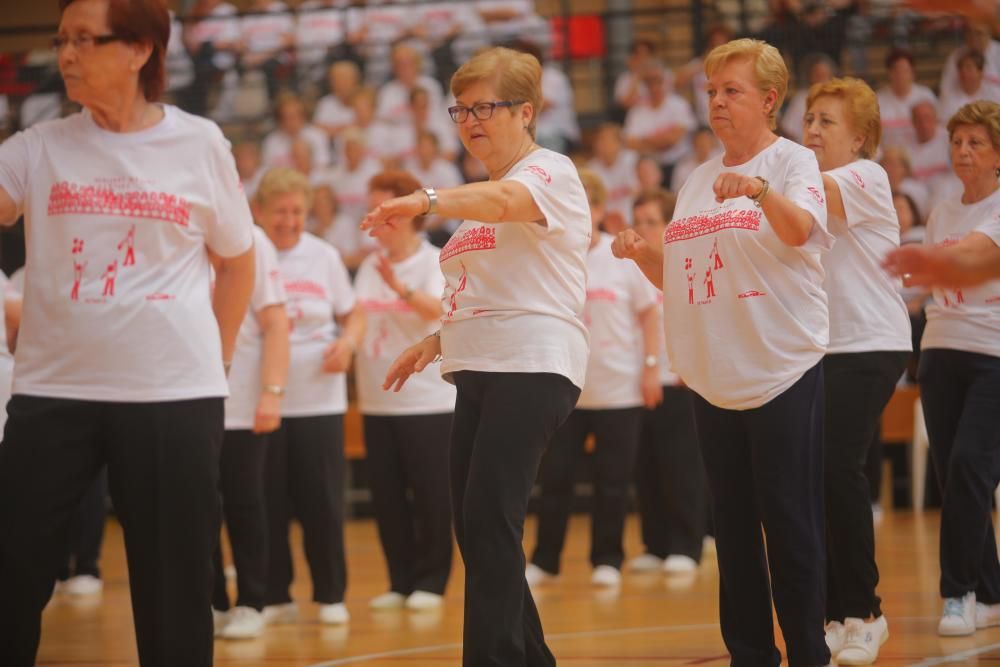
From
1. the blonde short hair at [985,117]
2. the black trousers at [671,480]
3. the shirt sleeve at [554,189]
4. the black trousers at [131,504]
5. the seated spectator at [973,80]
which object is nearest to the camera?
the black trousers at [131,504]

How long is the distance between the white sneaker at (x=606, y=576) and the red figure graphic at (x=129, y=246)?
418 cm

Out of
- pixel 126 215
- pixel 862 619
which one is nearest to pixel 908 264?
pixel 126 215

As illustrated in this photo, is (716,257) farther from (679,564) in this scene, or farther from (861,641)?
(679,564)

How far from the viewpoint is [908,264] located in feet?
8.84

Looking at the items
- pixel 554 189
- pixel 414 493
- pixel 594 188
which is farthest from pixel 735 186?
pixel 594 188

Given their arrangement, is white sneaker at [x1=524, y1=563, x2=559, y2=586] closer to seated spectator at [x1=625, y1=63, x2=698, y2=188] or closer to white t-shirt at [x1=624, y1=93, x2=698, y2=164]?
seated spectator at [x1=625, y1=63, x2=698, y2=188]

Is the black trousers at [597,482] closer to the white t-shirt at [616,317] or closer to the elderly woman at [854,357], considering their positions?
the white t-shirt at [616,317]

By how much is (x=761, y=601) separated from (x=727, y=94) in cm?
146

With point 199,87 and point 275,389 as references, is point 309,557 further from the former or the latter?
point 199,87

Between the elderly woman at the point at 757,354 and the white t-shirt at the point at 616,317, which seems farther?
the white t-shirt at the point at 616,317

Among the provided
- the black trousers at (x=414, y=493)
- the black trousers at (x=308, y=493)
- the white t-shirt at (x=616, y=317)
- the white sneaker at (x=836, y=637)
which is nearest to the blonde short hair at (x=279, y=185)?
the black trousers at (x=308, y=493)

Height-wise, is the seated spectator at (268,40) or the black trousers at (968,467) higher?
the seated spectator at (268,40)

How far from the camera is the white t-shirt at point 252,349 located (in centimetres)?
558

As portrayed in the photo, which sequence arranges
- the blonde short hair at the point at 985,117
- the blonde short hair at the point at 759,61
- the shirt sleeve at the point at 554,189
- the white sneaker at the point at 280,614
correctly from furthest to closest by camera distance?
the white sneaker at the point at 280,614, the blonde short hair at the point at 985,117, the blonde short hair at the point at 759,61, the shirt sleeve at the point at 554,189
